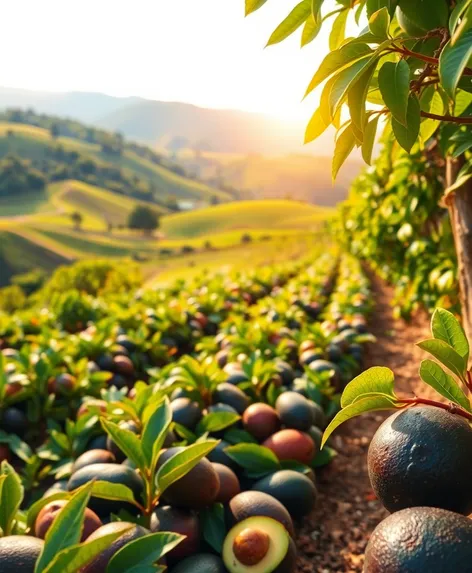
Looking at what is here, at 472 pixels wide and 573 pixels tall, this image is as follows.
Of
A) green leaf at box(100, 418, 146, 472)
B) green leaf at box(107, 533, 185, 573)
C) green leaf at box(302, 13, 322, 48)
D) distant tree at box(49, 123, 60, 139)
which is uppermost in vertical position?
distant tree at box(49, 123, 60, 139)

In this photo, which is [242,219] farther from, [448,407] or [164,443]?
[448,407]

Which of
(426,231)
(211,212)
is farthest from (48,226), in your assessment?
(426,231)

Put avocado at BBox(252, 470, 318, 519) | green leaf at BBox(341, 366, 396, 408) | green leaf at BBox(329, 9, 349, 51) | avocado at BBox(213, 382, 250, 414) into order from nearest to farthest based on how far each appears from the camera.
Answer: green leaf at BBox(341, 366, 396, 408)
green leaf at BBox(329, 9, 349, 51)
avocado at BBox(252, 470, 318, 519)
avocado at BBox(213, 382, 250, 414)

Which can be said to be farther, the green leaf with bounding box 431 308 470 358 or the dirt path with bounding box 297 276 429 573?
the dirt path with bounding box 297 276 429 573

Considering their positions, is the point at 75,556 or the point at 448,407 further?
the point at 448,407

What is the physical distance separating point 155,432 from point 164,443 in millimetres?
483

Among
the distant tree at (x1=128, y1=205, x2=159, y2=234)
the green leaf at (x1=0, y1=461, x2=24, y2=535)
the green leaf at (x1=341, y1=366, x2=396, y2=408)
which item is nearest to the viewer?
the green leaf at (x1=341, y1=366, x2=396, y2=408)

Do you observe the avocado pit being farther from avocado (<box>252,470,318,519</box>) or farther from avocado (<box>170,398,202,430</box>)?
avocado (<box>170,398,202,430</box>)

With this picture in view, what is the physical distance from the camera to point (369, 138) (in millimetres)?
1390

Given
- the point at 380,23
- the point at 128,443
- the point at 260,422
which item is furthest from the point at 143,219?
the point at 380,23

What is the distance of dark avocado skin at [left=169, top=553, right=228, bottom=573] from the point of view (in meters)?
1.80

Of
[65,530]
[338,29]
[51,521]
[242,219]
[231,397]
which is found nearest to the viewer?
[65,530]

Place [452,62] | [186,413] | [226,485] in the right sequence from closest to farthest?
[452,62]
[226,485]
[186,413]

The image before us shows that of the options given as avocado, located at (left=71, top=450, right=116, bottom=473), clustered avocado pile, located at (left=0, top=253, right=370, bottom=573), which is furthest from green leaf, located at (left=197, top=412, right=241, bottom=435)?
avocado, located at (left=71, top=450, right=116, bottom=473)
